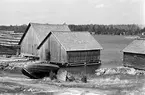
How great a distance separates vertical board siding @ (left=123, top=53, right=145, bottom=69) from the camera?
37.8m

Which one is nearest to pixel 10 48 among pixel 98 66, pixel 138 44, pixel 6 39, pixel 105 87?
pixel 6 39

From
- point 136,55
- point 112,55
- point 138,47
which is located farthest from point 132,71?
point 112,55

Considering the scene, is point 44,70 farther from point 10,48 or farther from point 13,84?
point 10,48

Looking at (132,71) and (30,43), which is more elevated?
(30,43)

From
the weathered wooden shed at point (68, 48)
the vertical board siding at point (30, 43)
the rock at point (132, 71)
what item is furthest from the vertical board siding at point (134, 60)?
the vertical board siding at point (30, 43)

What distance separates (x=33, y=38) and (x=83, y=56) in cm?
1187

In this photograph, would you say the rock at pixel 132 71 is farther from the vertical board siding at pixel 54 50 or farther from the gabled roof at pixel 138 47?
the vertical board siding at pixel 54 50

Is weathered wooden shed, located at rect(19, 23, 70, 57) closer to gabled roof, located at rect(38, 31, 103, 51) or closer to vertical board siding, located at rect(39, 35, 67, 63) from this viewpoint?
vertical board siding, located at rect(39, 35, 67, 63)

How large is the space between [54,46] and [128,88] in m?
21.1

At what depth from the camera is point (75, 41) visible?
4584cm

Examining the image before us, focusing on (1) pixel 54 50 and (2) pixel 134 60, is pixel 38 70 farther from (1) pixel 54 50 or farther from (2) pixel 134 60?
(2) pixel 134 60

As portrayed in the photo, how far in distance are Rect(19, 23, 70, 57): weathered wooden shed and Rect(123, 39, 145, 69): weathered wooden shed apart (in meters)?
17.1

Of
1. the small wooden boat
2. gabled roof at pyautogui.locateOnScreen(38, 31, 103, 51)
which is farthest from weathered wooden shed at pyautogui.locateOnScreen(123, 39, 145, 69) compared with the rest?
the small wooden boat

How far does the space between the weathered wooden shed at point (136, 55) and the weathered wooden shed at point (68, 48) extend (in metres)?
7.83
